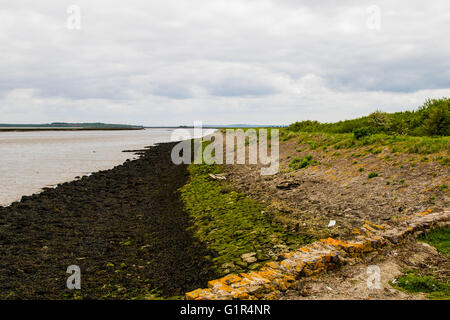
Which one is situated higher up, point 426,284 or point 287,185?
point 287,185

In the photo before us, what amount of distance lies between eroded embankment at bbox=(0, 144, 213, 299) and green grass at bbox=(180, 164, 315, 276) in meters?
0.58

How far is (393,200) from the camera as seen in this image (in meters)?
12.7

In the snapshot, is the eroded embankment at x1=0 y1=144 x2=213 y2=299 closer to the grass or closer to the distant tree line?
the grass

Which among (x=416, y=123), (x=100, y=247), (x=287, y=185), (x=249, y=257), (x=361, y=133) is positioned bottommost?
(x=100, y=247)

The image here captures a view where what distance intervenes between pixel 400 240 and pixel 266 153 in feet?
71.1

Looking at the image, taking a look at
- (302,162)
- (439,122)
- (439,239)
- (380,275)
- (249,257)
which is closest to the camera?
(380,275)

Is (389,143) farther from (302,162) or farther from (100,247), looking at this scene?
(100,247)

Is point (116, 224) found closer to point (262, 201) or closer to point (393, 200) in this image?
point (262, 201)

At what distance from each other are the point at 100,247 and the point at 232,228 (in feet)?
18.2

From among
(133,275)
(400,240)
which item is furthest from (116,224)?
(400,240)

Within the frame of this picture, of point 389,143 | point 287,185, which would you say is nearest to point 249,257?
point 287,185

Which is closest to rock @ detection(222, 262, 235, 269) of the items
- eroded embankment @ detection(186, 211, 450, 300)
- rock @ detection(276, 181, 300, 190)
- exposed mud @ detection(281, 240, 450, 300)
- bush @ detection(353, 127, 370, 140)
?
eroded embankment @ detection(186, 211, 450, 300)

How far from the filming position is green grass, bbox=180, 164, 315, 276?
10672mm

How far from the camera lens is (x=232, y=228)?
13586 millimetres
